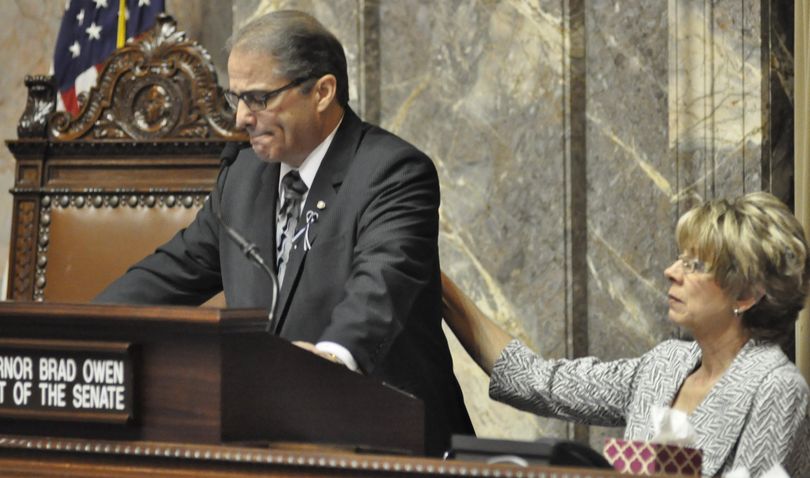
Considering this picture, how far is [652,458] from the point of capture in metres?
2.47

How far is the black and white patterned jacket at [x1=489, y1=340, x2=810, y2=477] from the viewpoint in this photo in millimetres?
2934

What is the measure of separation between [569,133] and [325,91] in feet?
5.35

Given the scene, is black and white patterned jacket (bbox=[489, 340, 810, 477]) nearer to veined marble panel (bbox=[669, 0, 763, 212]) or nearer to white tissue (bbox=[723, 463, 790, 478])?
white tissue (bbox=[723, 463, 790, 478])

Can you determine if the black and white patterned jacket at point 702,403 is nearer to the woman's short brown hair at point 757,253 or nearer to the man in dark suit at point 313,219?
the woman's short brown hair at point 757,253

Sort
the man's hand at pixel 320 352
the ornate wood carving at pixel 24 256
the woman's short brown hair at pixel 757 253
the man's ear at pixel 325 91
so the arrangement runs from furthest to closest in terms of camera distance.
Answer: the ornate wood carving at pixel 24 256, the man's ear at pixel 325 91, the woman's short brown hair at pixel 757 253, the man's hand at pixel 320 352

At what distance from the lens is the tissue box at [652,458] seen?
247cm

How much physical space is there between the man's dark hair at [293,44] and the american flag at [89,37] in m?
2.27

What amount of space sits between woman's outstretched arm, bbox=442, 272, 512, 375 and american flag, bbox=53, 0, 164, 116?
2.39 metres

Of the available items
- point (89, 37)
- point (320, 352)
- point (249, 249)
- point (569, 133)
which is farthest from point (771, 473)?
point (89, 37)

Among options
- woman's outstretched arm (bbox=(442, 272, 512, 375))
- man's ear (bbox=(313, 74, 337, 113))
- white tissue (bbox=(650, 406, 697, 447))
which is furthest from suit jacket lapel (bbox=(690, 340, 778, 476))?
man's ear (bbox=(313, 74, 337, 113))

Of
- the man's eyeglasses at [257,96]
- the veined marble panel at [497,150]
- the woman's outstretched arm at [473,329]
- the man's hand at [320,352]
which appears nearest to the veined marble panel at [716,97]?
the veined marble panel at [497,150]

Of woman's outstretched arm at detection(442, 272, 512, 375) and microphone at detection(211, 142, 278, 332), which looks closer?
microphone at detection(211, 142, 278, 332)

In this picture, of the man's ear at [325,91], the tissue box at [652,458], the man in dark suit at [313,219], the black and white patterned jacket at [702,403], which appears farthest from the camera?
the man's ear at [325,91]

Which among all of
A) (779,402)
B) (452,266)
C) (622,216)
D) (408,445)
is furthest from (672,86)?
(408,445)
